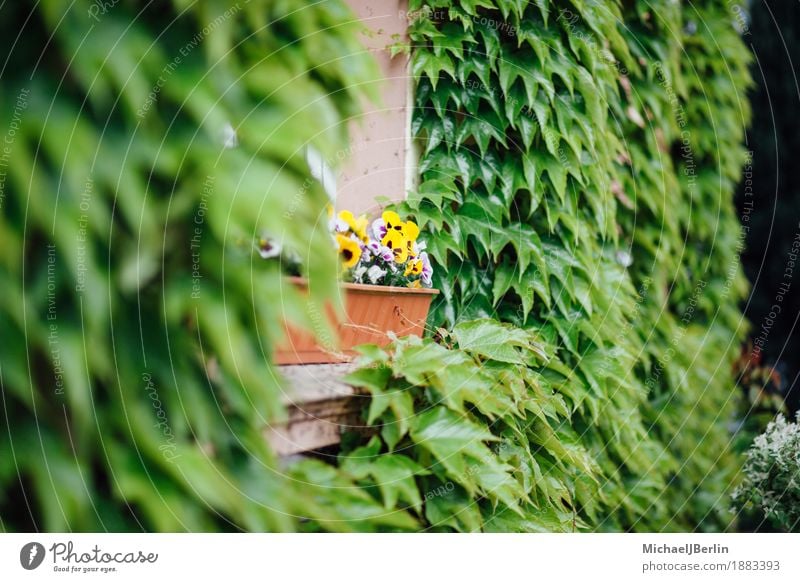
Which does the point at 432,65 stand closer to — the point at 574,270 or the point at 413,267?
the point at 413,267

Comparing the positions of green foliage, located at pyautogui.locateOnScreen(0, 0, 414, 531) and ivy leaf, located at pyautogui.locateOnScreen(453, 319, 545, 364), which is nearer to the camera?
green foliage, located at pyautogui.locateOnScreen(0, 0, 414, 531)

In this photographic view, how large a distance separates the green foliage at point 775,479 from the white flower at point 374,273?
48.0 inches

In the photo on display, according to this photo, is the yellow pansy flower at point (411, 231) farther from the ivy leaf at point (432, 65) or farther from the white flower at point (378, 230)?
the ivy leaf at point (432, 65)

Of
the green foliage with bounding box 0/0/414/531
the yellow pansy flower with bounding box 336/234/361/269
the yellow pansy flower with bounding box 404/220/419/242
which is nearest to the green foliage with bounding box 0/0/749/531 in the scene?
the green foliage with bounding box 0/0/414/531

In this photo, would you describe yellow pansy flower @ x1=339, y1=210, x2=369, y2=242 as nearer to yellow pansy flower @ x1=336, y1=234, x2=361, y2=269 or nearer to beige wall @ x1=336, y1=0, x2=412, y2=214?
yellow pansy flower @ x1=336, y1=234, x2=361, y2=269

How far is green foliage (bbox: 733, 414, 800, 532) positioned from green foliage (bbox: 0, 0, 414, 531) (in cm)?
156

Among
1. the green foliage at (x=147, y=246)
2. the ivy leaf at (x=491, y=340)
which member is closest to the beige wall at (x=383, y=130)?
the ivy leaf at (x=491, y=340)

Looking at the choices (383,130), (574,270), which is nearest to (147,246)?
(383,130)

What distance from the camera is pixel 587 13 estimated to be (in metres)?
1.74

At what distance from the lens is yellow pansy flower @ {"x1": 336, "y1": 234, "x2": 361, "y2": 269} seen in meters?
1.26

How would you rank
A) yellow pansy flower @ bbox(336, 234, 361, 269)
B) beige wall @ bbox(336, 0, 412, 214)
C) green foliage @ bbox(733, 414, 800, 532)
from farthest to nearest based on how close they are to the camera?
1. green foliage @ bbox(733, 414, 800, 532)
2. beige wall @ bbox(336, 0, 412, 214)
3. yellow pansy flower @ bbox(336, 234, 361, 269)

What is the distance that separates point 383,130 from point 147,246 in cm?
103

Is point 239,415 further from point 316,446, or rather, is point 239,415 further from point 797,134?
point 797,134

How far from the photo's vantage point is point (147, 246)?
0.61m
